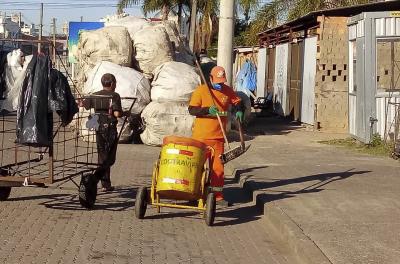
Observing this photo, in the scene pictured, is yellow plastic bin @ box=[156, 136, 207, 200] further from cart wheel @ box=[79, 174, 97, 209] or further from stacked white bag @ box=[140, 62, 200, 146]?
stacked white bag @ box=[140, 62, 200, 146]

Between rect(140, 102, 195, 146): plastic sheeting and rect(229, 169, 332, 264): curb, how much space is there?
18.1 feet

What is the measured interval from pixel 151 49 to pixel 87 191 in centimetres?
932

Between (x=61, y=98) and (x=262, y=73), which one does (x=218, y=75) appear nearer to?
(x=61, y=98)

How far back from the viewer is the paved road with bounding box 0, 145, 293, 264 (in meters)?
7.26

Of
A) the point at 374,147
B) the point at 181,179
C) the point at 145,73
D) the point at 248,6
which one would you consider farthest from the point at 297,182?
the point at 248,6

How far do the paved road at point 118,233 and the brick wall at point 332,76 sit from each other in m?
9.89

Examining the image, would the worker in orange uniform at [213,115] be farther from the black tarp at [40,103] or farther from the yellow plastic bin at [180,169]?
the black tarp at [40,103]

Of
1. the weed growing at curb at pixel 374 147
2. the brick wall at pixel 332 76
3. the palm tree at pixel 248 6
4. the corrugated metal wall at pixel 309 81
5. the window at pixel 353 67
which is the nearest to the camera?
the weed growing at curb at pixel 374 147

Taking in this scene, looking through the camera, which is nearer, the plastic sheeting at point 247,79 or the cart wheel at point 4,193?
the cart wheel at point 4,193

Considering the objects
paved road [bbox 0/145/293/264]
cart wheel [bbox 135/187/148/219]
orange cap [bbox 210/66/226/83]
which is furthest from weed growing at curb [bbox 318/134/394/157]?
cart wheel [bbox 135/187/148/219]

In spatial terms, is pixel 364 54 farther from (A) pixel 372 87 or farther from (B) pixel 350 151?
(B) pixel 350 151

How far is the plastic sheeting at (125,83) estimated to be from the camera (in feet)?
56.0

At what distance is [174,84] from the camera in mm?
16969

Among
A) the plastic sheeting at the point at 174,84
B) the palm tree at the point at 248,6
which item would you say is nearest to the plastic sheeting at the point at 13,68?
the plastic sheeting at the point at 174,84
